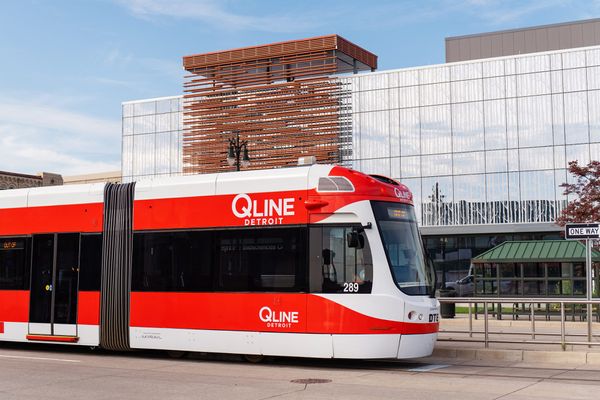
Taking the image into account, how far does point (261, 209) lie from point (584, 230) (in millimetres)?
6861

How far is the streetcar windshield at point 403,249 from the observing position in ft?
43.8

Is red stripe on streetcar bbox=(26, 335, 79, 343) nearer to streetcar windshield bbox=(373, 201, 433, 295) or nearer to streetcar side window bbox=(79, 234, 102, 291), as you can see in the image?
streetcar side window bbox=(79, 234, 102, 291)

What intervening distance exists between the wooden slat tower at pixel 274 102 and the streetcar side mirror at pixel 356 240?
3574 cm

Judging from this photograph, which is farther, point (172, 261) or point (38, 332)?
point (38, 332)

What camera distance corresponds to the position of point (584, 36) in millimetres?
56906

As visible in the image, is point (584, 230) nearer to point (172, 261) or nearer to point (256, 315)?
point (256, 315)

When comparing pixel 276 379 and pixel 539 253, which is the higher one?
pixel 539 253

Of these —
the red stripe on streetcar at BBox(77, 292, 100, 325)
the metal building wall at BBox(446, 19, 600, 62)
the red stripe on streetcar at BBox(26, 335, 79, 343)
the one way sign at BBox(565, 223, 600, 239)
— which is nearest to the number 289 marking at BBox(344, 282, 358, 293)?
the red stripe on streetcar at BBox(77, 292, 100, 325)

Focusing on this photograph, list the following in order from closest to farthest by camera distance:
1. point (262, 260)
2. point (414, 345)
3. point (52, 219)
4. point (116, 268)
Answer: point (414, 345) < point (262, 260) < point (116, 268) < point (52, 219)

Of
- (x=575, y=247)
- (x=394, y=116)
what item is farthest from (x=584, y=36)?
(x=575, y=247)

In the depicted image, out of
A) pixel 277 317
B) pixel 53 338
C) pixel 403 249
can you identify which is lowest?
pixel 53 338

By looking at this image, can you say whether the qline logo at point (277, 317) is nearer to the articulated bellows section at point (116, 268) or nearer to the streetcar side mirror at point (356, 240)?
the streetcar side mirror at point (356, 240)

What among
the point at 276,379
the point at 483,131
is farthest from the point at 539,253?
the point at 483,131

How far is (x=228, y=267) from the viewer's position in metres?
14.4
